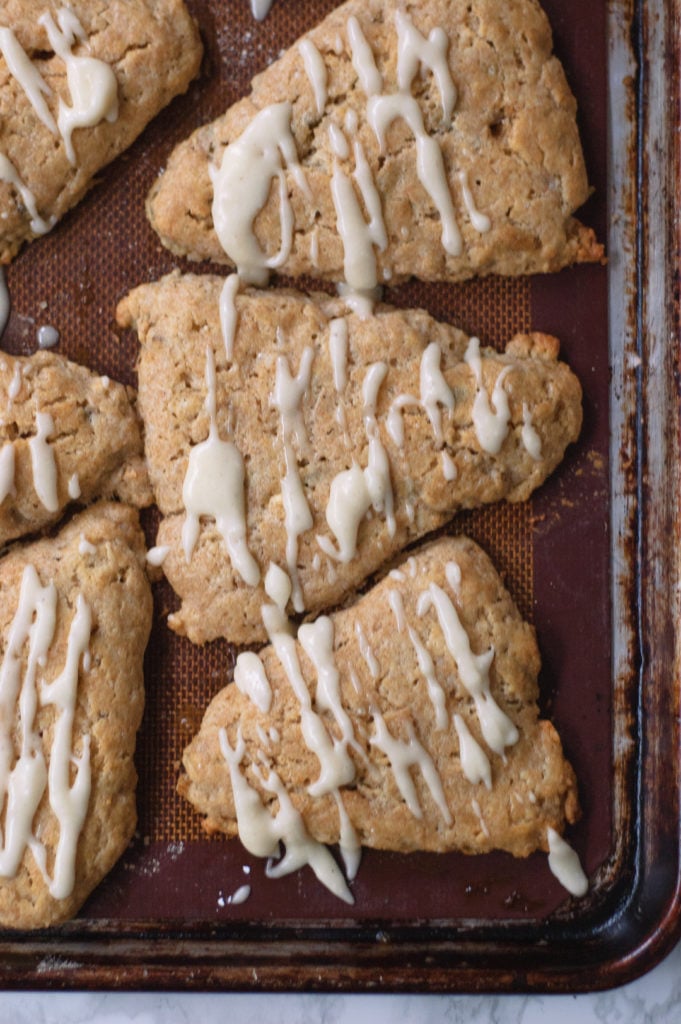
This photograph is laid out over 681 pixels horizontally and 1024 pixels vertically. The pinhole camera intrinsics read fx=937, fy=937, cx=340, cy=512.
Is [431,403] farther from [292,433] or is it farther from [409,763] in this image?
[409,763]

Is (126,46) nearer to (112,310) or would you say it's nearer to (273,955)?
(112,310)

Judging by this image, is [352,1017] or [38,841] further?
[352,1017]

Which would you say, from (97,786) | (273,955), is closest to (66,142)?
(97,786)

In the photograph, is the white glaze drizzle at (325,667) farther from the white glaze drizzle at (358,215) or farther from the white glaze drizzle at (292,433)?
the white glaze drizzle at (358,215)

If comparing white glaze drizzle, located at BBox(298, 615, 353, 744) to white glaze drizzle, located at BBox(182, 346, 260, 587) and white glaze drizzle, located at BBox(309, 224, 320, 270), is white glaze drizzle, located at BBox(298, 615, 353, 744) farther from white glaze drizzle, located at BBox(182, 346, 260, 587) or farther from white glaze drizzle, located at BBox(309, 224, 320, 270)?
white glaze drizzle, located at BBox(309, 224, 320, 270)


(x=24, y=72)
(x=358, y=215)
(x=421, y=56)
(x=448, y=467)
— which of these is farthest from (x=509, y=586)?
(x=24, y=72)

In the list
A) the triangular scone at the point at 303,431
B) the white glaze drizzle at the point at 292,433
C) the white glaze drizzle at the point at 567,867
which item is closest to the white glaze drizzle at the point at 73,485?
the triangular scone at the point at 303,431
